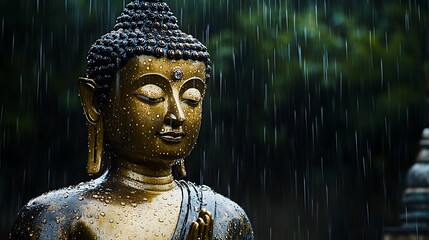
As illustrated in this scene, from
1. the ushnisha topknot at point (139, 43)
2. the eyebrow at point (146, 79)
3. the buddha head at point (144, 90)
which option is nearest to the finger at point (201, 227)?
the buddha head at point (144, 90)

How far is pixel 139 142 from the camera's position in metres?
5.57

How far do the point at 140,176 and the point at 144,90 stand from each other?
1.42 feet

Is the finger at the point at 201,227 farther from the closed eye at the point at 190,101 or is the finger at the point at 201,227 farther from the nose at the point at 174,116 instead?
the closed eye at the point at 190,101

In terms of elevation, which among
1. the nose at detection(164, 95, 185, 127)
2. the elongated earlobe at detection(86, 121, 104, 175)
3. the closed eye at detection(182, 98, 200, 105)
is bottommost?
the elongated earlobe at detection(86, 121, 104, 175)

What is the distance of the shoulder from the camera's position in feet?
17.8

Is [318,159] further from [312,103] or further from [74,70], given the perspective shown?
[74,70]

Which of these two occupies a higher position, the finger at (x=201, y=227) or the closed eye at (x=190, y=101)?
the closed eye at (x=190, y=101)

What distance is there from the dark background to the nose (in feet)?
17.0

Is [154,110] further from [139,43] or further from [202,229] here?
[202,229]

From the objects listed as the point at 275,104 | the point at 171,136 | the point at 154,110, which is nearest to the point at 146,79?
the point at 154,110

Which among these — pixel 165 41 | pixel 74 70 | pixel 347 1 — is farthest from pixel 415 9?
pixel 165 41

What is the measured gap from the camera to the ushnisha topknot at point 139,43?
5621mm

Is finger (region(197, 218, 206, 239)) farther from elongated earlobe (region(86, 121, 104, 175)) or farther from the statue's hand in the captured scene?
elongated earlobe (region(86, 121, 104, 175))

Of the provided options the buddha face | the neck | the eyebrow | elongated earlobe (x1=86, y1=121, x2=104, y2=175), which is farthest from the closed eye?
elongated earlobe (x1=86, y1=121, x2=104, y2=175)
